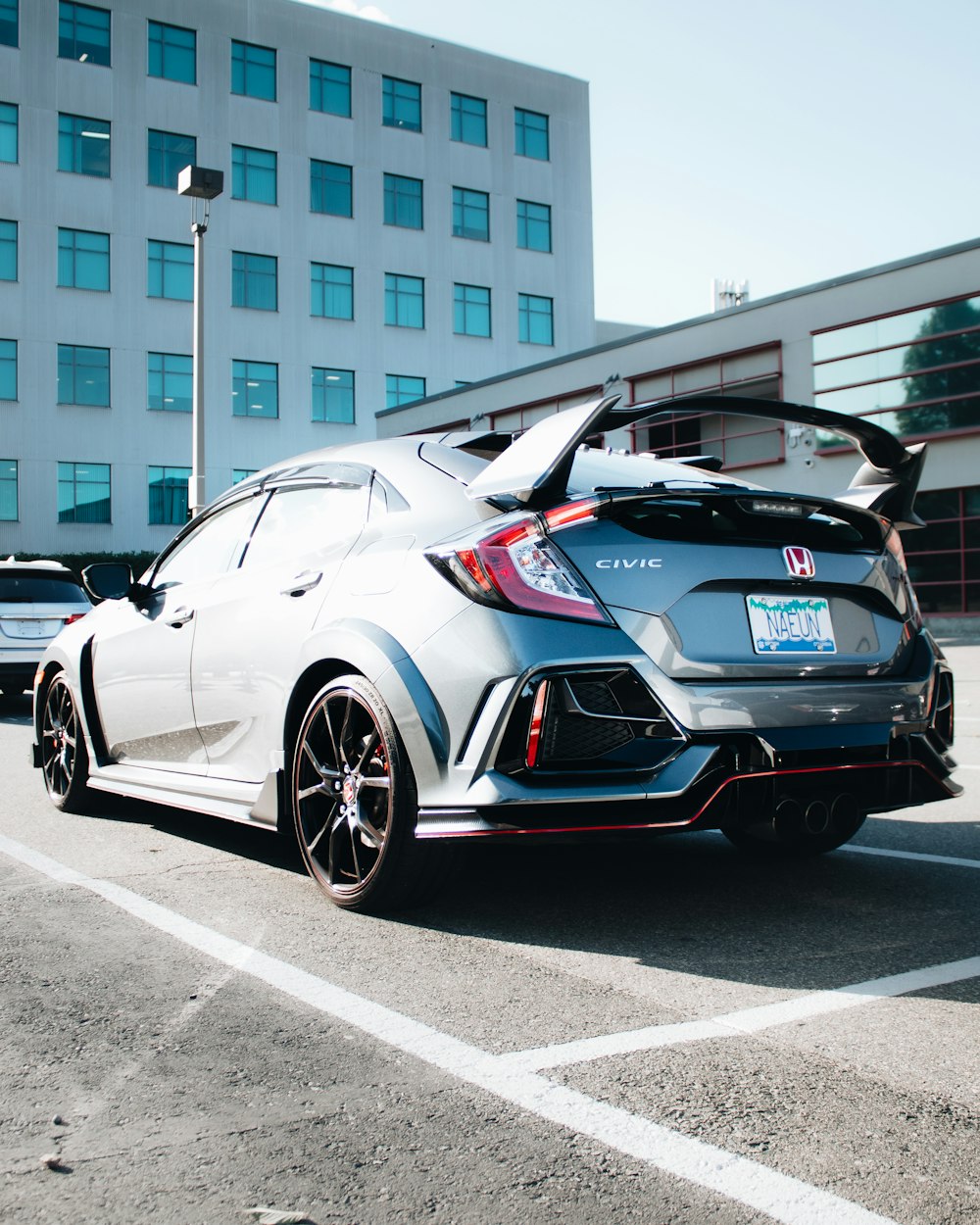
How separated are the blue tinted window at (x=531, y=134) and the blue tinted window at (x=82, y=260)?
16.0 metres

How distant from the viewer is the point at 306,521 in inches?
196

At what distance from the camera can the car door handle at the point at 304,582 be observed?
4570mm

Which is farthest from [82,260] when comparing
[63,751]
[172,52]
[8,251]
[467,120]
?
[63,751]

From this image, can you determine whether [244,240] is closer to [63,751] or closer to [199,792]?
[63,751]

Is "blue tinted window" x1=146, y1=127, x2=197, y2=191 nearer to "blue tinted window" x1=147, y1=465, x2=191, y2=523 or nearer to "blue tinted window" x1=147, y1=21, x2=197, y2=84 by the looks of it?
"blue tinted window" x1=147, y1=21, x2=197, y2=84

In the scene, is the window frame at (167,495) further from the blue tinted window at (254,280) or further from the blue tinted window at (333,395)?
the blue tinted window at (254,280)

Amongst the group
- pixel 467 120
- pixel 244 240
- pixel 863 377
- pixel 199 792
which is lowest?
pixel 199 792

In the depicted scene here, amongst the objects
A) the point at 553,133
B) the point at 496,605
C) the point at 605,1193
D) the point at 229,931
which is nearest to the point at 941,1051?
the point at 605,1193

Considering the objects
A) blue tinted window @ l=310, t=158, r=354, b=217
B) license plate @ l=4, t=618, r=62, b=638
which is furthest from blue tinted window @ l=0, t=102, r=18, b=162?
license plate @ l=4, t=618, r=62, b=638

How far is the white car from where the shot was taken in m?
13.2

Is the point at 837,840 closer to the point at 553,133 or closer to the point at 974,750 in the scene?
the point at 974,750

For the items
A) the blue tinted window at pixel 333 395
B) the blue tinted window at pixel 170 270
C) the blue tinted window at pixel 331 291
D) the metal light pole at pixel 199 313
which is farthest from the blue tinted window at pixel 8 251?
the metal light pole at pixel 199 313

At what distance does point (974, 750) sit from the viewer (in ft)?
28.3

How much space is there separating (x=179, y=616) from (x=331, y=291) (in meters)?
40.3
